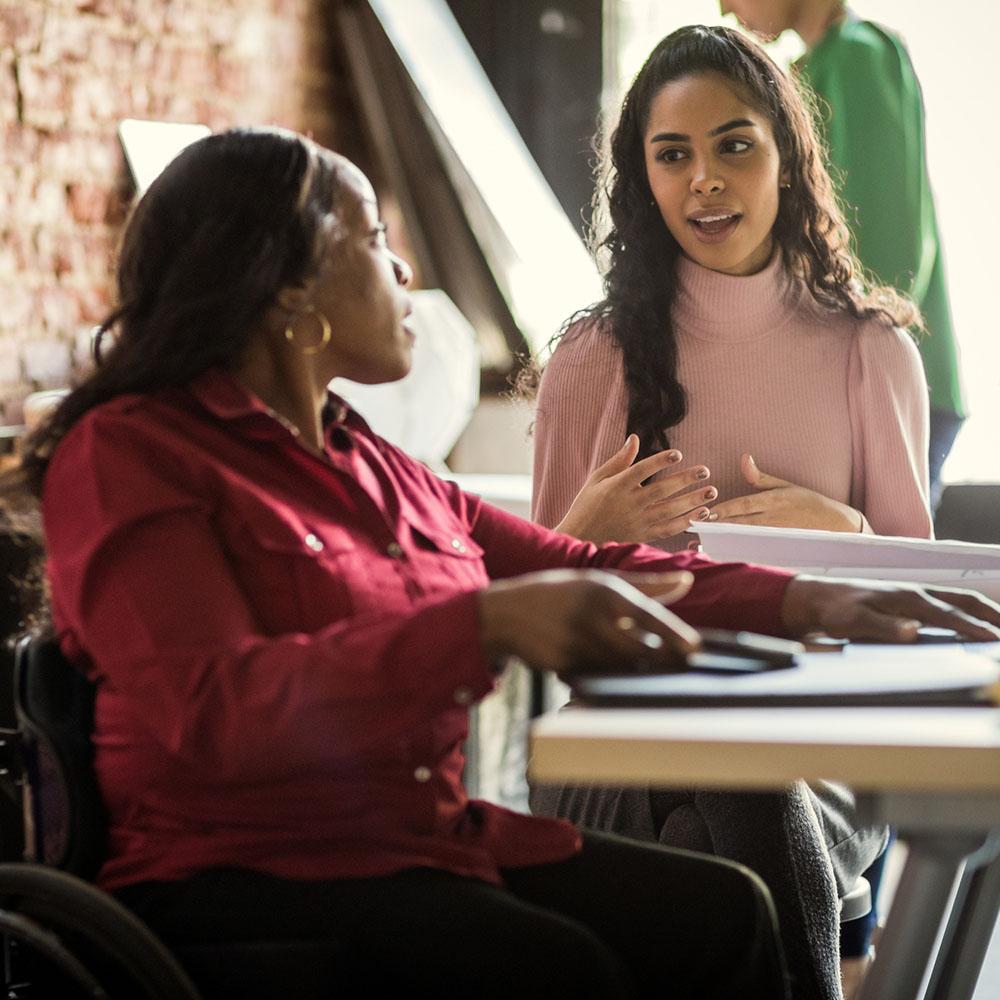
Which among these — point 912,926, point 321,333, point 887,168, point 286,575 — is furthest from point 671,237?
point 912,926

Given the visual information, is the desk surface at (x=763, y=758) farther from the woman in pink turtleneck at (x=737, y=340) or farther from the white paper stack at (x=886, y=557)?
the woman in pink turtleneck at (x=737, y=340)

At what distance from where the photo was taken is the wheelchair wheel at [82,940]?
104cm

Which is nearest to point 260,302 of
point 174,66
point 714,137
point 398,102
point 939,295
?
point 714,137

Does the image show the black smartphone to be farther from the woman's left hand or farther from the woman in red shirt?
the woman's left hand

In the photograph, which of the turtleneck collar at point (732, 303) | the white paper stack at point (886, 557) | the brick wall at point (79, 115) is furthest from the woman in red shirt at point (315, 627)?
the brick wall at point (79, 115)

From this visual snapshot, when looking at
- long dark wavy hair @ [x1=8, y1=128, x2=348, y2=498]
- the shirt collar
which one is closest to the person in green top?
long dark wavy hair @ [x1=8, y1=128, x2=348, y2=498]

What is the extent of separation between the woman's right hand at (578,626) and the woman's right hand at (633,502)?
756mm

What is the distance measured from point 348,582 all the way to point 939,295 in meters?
1.63

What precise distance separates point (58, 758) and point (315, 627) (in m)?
0.23

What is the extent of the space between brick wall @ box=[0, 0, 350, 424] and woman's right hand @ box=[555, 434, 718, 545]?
4.65 feet

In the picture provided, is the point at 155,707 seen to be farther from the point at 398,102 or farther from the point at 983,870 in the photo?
the point at 398,102

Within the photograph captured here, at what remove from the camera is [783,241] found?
205 centimetres

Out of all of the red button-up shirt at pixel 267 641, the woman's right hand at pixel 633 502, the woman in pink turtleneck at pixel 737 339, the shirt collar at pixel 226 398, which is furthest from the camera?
the woman in pink turtleneck at pixel 737 339

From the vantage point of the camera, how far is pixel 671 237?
208 centimetres
